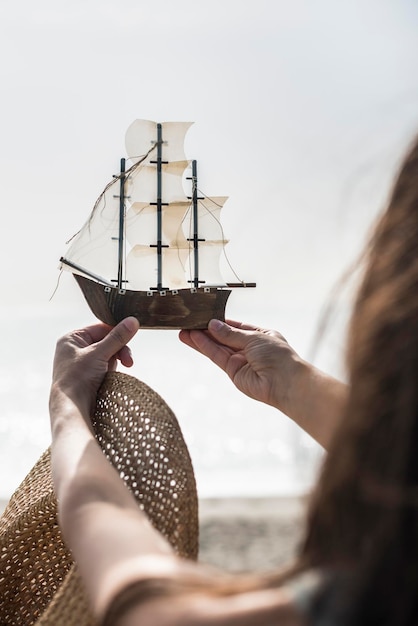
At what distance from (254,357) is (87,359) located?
1.29ft

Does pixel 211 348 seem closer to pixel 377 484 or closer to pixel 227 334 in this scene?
pixel 227 334

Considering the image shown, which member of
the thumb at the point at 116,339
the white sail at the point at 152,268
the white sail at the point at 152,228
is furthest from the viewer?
the white sail at the point at 152,228

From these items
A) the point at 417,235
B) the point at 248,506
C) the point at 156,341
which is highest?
the point at 417,235

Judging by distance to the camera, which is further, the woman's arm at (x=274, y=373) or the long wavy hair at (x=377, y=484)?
the woman's arm at (x=274, y=373)

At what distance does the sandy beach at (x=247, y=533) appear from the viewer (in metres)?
5.19

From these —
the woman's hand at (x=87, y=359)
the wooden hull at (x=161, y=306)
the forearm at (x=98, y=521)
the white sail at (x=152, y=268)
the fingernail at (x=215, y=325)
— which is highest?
the forearm at (x=98, y=521)

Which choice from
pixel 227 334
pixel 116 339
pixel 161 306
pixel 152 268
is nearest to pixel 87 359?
pixel 116 339

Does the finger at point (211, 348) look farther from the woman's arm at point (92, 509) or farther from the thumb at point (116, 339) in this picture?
the woman's arm at point (92, 509)

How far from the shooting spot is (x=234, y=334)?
1722 mm

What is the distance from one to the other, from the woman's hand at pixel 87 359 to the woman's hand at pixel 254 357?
258mm


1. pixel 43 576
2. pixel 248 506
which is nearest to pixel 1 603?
pixel 43 576

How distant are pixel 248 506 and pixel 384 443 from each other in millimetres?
7107

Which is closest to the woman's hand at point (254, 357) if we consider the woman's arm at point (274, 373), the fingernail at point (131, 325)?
the woman's arm at point (274, 373)

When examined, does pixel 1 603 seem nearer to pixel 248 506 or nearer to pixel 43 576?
pixel 43 576
